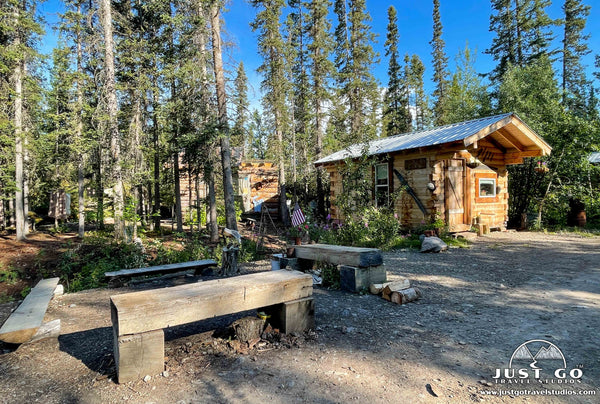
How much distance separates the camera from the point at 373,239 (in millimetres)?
9359

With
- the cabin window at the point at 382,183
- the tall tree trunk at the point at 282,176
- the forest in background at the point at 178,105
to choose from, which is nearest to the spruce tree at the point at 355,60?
the forest in background at the point at 178,105

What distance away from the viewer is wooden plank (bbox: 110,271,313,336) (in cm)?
253

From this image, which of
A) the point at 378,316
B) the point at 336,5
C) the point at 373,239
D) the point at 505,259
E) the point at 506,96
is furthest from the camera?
the point at 336,5

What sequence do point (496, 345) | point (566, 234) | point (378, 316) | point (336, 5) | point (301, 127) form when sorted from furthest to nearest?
point (301, 127) → point (336, 5) → point (566, 234) → point (378, 316) → point (496, 345)

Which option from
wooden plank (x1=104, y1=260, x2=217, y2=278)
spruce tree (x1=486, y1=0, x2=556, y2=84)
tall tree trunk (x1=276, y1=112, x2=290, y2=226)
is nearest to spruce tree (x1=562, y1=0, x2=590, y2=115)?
spruce tree (x1=486, y1=0, x2=556, y2=84)

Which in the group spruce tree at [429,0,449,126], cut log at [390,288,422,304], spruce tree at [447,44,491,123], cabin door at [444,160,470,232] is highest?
spruce tree at [429,0,449,126]

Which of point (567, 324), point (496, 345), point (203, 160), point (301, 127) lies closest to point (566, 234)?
point (567, 324)

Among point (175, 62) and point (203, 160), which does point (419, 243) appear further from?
point (175, 62)

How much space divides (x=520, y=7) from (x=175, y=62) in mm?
25770

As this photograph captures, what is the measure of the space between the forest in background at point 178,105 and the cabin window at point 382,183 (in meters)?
3.65

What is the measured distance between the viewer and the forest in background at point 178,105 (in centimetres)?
1107

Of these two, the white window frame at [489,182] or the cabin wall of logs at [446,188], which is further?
the white window frame at [489,182]

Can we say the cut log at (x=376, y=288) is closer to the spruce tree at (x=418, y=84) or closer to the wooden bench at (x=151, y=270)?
the wooden bench at (x=151, y=270)

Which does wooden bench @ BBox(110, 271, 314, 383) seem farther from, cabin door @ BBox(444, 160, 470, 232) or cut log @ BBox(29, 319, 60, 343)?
cabin door @ BBox(444, 160, 470, 232)
